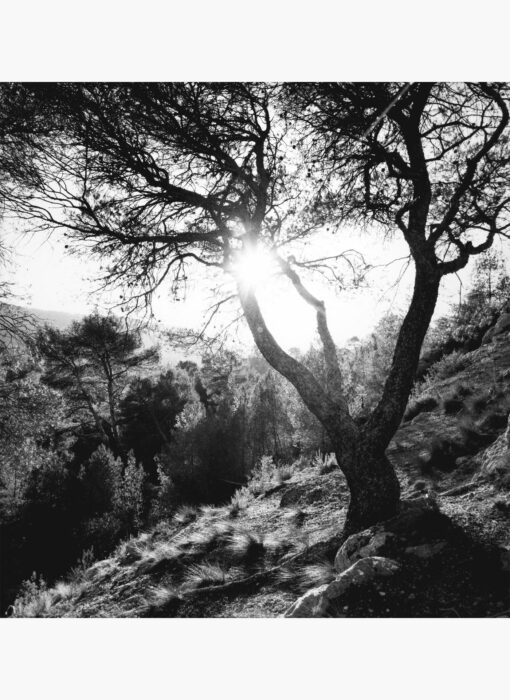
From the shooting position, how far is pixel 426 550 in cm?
322

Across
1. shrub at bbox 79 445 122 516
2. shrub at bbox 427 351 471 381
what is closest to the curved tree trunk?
shrub at bbox 427 351 471 381

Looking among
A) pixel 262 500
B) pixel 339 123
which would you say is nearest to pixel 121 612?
pixel 262 500

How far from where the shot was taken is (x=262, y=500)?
7.95 meters

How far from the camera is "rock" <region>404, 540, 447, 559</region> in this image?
3.16m

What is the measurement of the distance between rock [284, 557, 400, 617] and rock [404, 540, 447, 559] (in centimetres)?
31

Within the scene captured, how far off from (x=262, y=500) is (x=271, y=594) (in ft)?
13.9

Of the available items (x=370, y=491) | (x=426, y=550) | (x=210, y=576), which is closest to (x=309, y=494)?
(x=370, y=491)

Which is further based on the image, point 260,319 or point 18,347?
point 18,347

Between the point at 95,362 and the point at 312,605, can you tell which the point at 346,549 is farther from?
the point at 95,362

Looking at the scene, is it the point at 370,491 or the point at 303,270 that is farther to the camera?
the point at 303,270

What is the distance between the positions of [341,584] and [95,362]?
59.8ft

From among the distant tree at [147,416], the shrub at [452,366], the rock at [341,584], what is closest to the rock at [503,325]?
the shrub at [452,366]

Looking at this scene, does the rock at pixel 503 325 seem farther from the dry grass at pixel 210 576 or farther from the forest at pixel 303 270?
the dry grass at pixel 210 576
